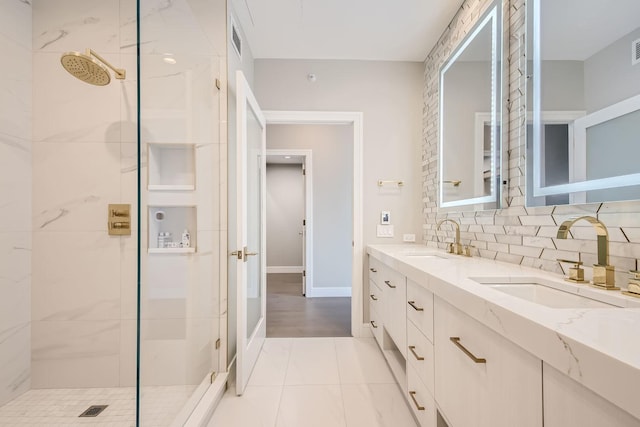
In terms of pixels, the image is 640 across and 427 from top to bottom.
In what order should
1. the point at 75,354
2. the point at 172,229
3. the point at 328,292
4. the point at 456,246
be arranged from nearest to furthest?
the point at 172,229, the point at 75,354, the point at 456,246, the point at 328,292

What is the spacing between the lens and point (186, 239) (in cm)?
158

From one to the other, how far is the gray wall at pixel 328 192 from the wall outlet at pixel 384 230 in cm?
138

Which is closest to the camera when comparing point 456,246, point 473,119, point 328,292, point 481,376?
point 481,376

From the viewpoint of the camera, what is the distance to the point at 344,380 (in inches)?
72.9

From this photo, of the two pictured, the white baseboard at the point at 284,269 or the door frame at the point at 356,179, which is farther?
the white baseboard at the point at 284,269

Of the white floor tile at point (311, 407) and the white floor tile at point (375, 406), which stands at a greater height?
the white floor tile at point (375, 406)

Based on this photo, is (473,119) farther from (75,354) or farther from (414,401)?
(75,354)

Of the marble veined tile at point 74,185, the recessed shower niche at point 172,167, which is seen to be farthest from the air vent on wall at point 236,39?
the marble veined tile at point 74,185

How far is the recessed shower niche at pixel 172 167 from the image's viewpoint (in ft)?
4.81

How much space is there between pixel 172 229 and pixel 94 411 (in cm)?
112

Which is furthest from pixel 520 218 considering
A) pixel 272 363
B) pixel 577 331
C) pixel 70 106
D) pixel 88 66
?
pixel 70 106

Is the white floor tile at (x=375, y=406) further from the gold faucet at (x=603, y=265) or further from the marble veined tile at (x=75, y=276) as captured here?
the marble veined tile at (x=75, y=276)

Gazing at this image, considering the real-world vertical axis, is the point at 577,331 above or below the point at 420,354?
above

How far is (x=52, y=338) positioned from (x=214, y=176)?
1402 millimetres
